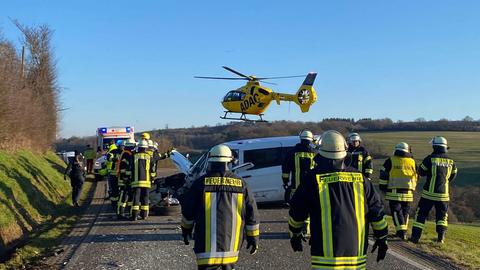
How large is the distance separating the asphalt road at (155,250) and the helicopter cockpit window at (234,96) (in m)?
14.2

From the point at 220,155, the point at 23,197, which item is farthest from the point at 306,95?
the point at 220,155

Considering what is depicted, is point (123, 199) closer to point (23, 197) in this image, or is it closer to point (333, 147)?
point (23, 197)

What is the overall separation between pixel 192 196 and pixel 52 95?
32305 mm

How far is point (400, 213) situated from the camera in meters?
9.35

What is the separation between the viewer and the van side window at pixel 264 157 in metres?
12.9

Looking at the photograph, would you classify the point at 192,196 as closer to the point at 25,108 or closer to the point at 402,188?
the point at 402,188

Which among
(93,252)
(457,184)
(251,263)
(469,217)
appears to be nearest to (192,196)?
(251,263)

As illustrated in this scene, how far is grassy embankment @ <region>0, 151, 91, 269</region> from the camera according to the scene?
9039 millimetres

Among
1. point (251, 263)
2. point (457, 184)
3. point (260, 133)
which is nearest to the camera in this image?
point (251, 263)

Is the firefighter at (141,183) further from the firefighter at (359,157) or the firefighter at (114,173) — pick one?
the firefighter at (359,157)

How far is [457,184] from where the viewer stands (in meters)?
42.5

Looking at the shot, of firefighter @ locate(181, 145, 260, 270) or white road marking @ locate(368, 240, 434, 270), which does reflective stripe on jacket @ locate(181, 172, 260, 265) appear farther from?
white road marking @ locate(368, 240, 434, 270)

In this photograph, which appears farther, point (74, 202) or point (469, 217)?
point (469, 217)

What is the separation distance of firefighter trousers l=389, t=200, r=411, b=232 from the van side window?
4.00 metres
